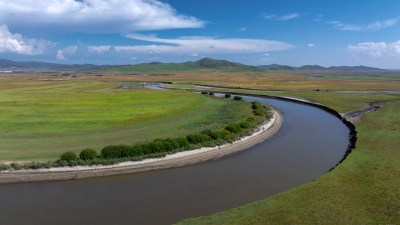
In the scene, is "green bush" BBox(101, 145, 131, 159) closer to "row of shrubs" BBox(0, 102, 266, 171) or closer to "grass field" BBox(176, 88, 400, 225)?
"row of shrubs" BBox(0, 102, 266, 171)

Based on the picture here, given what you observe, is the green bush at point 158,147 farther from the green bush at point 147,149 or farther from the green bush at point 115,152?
the green bush at point 115,152

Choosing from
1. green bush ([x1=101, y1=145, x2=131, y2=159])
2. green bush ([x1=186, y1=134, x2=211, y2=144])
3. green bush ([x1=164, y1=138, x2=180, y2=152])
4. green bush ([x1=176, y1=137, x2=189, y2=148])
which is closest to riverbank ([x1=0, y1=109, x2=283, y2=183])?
green bush ([x1=164, y1=138, x2=180, y2=152])

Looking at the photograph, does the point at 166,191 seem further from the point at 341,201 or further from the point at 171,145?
the point at 341,201

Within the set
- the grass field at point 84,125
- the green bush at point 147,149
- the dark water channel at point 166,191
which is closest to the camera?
the dark water channel at point 166,191

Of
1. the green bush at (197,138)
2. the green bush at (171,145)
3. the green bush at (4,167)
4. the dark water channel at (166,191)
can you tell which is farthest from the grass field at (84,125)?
the dark water channel at (166,191)

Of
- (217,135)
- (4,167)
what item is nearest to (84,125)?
(4,167)

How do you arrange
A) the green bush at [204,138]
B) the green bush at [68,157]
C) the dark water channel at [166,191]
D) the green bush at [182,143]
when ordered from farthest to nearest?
the green bush at [204,138] < the green bush at [182,143] < the green bush at [68,157] < the dark water channel at [166,191]

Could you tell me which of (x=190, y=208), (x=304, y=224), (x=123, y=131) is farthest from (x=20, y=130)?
(x=304, y=224)

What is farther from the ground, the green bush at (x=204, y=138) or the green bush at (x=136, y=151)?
the green bush at (x=204, y=138)
